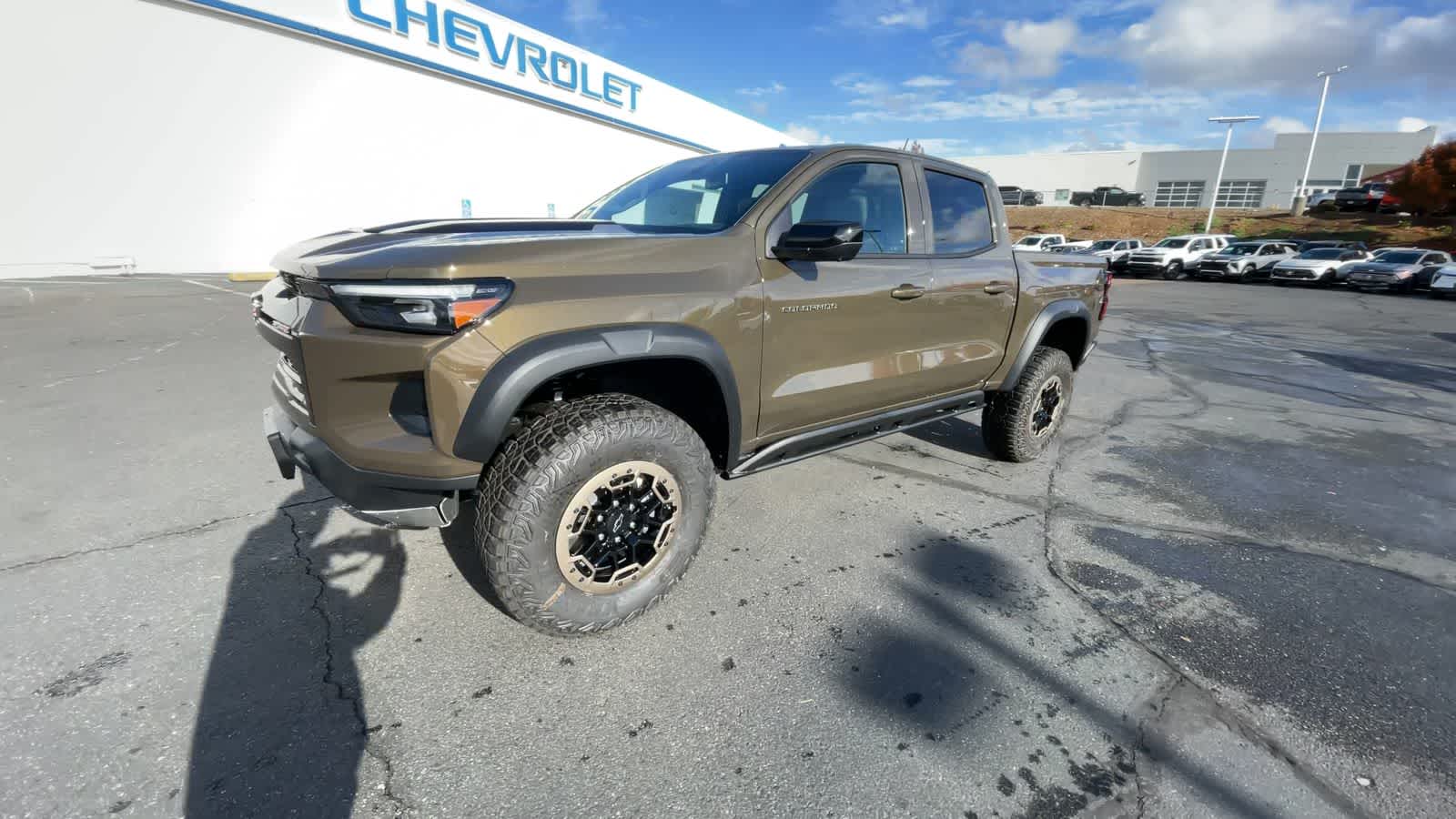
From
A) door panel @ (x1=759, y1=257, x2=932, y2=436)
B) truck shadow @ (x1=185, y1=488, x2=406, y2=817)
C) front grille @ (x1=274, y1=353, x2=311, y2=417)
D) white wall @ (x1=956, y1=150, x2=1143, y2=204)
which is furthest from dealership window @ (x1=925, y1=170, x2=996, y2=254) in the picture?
white wall @ (x1=956, y1=150, x2=1143, y2=204)

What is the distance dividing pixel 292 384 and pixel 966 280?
3.12 m

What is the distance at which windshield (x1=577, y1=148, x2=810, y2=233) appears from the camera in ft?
9.08

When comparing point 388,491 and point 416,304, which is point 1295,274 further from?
point 388,491

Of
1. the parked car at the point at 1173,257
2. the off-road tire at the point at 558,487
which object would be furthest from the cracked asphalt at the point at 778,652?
the parked car at the point at 1173,257

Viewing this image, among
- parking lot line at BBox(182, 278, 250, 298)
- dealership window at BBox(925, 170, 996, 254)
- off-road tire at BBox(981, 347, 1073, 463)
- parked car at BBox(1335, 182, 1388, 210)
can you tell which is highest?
parked car at BBox(1335, 182, 1388, 210)

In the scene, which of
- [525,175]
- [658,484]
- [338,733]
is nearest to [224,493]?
[338,733]

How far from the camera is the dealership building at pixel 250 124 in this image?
12062 mm

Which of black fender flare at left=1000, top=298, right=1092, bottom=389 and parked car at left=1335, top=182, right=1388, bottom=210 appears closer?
black fender flare at left=1000, top=298, right=1092, bottom=389

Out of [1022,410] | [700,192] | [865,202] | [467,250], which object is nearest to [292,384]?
[467,250]

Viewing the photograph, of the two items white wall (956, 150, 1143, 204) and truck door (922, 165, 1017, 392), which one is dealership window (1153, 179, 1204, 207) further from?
truck door (922, 165, 1017, 392)

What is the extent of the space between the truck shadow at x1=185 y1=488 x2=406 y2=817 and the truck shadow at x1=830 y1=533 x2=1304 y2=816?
155 centimetres

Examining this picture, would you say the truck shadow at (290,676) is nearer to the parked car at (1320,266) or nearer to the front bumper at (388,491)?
the front bumper at (388,491)

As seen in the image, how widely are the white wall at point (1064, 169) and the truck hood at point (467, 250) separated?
247 ft

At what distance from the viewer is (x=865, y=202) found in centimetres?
313
